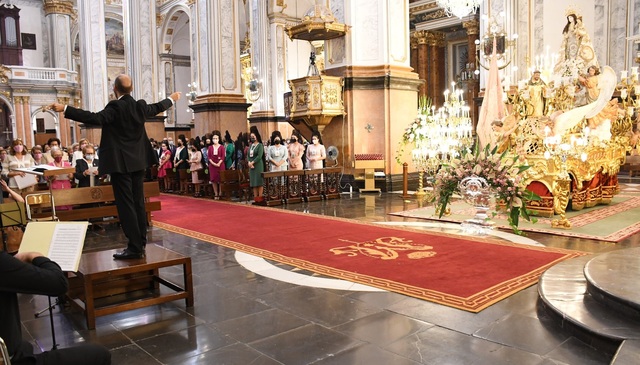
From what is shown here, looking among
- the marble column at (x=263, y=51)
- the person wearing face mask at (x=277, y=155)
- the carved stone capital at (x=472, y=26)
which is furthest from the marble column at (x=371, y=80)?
the carved stone capital at (x=472, y=26)

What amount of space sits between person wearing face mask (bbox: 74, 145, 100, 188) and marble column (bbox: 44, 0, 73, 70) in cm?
2694

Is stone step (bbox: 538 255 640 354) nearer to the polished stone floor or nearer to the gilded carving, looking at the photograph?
the polished stone floor

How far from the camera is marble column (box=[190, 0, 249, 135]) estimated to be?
1527cm

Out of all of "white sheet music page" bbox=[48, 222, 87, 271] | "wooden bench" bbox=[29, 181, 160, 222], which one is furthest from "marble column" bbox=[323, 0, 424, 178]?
"white sheet music page" bbox=[48, 222, 87, 271]

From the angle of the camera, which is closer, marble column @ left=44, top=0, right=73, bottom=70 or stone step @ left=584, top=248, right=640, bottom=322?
stone step @ left=584, top=248, right=640, bottom=322

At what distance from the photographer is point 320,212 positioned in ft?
31.0

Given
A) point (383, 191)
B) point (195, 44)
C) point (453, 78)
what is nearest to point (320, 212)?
point (383, 191)

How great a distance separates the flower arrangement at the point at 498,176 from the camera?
6.61m

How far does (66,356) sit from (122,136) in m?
2.24

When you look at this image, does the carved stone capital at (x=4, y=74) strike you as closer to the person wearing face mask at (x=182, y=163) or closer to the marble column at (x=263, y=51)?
the marble column at (x=263, y=51)

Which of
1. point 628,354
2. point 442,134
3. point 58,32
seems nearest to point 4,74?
point 58,32

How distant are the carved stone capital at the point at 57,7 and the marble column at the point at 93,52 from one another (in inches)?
624

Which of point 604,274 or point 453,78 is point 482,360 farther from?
point 453,78

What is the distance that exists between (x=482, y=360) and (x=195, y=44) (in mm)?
14996
